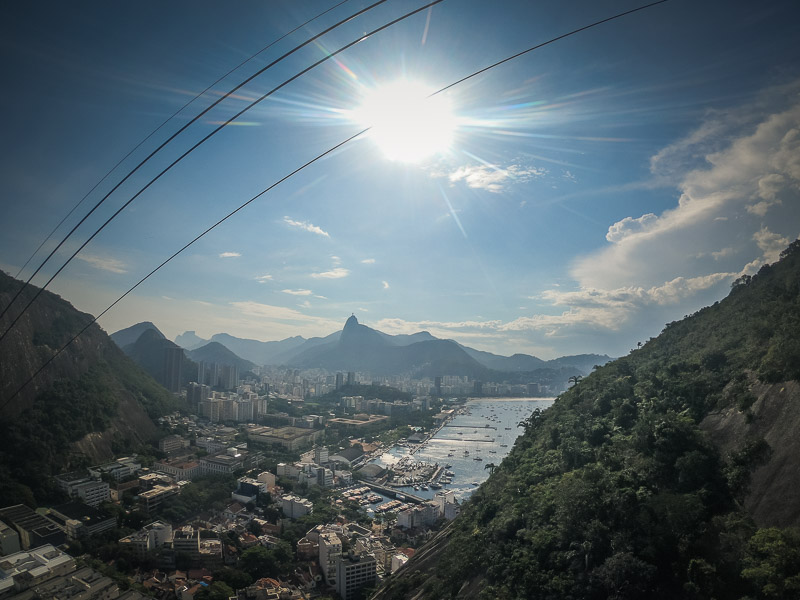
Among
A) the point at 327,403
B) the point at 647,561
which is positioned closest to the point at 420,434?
the point at 327,403

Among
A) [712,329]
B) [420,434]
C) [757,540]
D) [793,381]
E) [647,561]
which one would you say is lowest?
[420,434]

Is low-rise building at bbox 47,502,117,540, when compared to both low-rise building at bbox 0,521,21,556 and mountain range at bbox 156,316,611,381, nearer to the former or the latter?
low-rise building at bbox 0,521,21,556

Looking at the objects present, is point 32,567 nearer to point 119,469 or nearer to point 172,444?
point 119,469

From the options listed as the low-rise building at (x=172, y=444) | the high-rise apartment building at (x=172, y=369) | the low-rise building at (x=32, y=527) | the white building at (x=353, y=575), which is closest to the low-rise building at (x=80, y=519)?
the low-rise building at (x=32, y=527)

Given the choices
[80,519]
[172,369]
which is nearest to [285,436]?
[80,519]

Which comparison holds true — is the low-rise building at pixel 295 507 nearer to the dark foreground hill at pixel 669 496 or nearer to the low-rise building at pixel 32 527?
the dark foreground hill at pixel 669 496

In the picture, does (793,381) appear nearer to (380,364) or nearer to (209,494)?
(209,494)

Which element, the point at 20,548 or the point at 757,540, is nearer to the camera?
the point at 757,540
